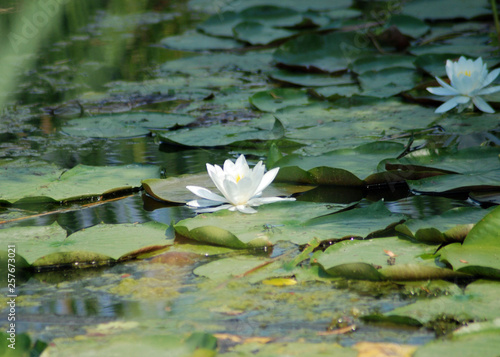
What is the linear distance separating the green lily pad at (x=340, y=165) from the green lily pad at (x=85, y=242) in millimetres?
587

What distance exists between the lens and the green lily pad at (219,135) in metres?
2.48

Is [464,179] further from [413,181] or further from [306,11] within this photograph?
[306,11]

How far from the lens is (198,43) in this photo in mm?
4820

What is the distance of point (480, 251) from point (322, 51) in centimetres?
287

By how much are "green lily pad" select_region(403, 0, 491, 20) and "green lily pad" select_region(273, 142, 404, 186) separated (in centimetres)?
332

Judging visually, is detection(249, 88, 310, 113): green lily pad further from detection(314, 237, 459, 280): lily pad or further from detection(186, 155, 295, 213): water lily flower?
detection(314, 237, 459, 280): lily pad

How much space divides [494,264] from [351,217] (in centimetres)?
46

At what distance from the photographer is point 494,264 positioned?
1.28 meters

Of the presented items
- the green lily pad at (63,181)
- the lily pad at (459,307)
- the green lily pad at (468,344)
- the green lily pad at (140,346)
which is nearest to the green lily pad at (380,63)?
→ the green lily pad at (63,181)

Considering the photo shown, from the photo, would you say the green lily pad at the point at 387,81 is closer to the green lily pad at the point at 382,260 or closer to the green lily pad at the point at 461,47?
the green lily pad at the point at 461,47

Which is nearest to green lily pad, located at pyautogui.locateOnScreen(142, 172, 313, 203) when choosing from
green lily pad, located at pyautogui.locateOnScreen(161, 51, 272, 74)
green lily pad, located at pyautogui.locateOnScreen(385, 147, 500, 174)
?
green lily pad, located at pyautogui.locateOnScreen(385, 147, 500, 174)

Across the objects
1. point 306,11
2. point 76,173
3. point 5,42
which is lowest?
point 76,173

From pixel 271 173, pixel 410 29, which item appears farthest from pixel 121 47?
pixel 271 173

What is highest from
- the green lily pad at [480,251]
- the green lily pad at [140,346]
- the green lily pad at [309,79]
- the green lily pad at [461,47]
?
the green lily pad at [461,47]
